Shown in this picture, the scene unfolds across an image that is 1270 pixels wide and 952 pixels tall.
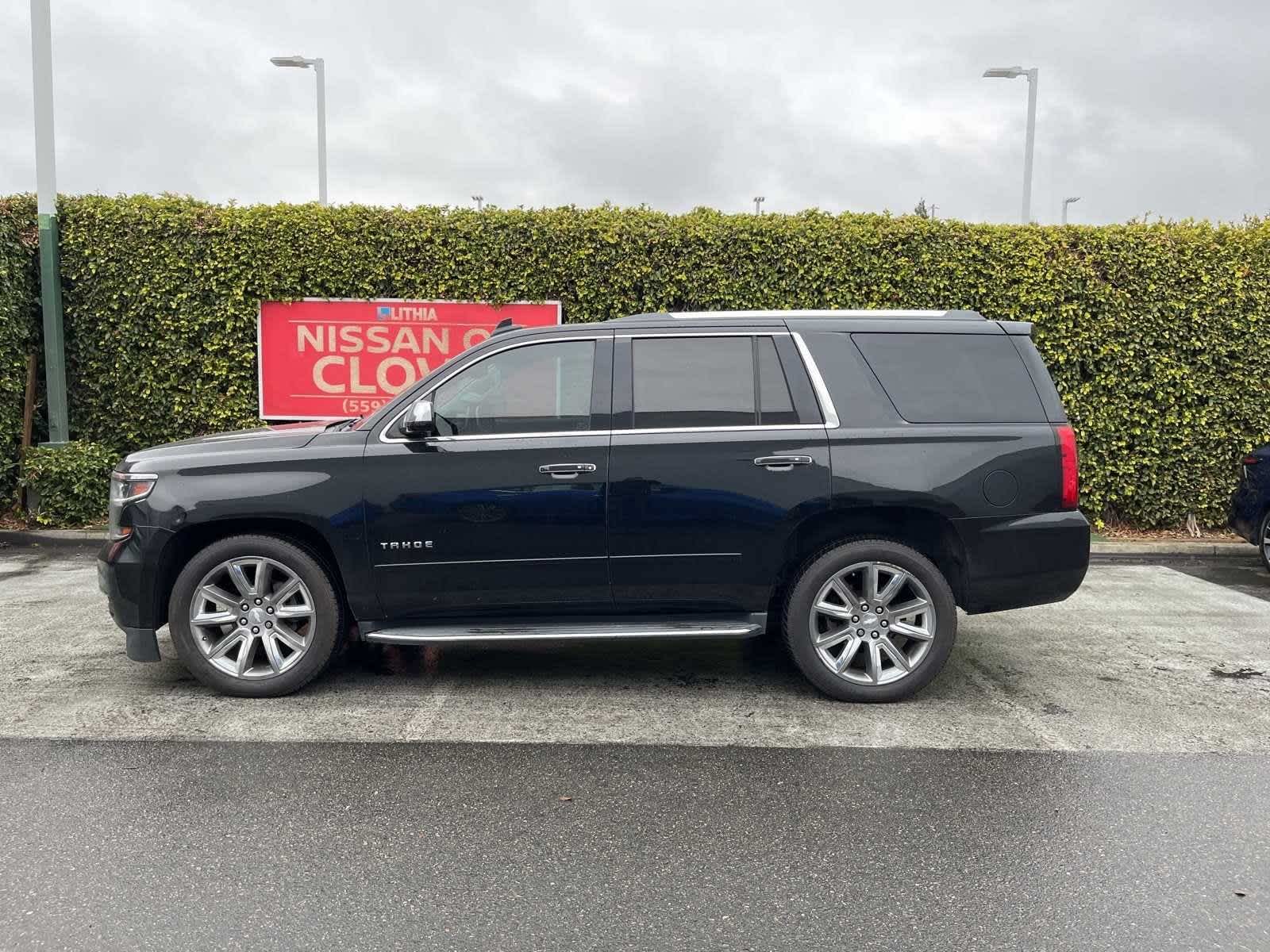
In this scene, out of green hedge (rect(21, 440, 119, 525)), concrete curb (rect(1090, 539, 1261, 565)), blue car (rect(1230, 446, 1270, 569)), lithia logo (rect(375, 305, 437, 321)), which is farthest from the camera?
lithia logo (rect(375, 305, 437, 321))

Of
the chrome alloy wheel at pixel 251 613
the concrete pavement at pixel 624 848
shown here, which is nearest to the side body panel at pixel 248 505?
the chrome alloy wheel at pixel 251 613

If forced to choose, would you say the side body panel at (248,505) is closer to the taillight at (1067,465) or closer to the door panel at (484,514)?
the door panel at (484,514)

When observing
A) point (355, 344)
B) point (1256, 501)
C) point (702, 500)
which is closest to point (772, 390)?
point (702, 500)

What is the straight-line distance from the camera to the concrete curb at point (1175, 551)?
10023 mm

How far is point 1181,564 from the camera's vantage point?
9703 mm

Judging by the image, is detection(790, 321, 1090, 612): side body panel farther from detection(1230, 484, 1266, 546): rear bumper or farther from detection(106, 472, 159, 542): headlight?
detection(1230, 484, 1266, 546): rear bumper

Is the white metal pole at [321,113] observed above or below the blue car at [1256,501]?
above

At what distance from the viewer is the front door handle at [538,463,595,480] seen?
5098 mm

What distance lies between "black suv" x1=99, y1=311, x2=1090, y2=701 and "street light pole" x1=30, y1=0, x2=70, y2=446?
6002mm

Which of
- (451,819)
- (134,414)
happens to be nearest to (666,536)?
(451,819)

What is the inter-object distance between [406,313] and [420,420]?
19.3 feet

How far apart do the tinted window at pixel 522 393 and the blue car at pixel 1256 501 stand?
6.45 metres

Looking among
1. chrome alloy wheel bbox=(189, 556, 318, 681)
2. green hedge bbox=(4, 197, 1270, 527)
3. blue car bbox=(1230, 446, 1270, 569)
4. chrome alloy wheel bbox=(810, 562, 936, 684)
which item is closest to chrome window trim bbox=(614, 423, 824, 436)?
chrome alloy wheel bbox=(810, 562, 936, 684)

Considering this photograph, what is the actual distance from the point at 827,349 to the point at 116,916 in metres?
3.86
